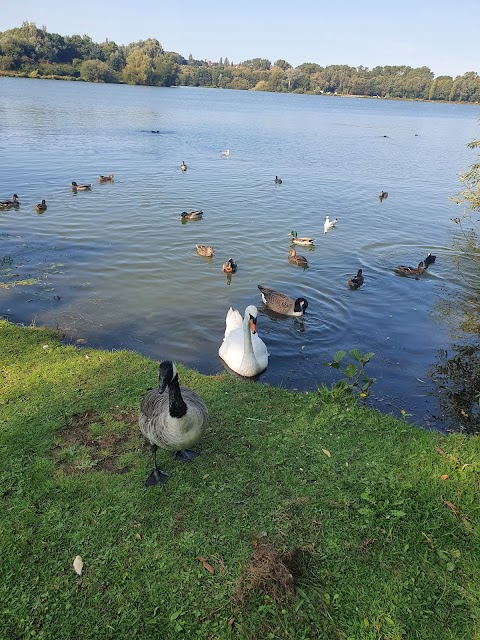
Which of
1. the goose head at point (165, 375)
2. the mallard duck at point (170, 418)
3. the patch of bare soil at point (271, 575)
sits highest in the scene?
the goose head at point (165, 375)

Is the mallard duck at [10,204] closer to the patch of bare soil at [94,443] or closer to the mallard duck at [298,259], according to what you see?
the mallard duck at [298,259]

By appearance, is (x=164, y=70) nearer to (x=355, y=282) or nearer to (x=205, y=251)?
(x=205, y=251)

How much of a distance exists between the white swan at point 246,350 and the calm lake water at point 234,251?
1.25 ft

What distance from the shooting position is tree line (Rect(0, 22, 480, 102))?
121 metres

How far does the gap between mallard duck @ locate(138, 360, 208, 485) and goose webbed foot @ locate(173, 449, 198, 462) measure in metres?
0.41

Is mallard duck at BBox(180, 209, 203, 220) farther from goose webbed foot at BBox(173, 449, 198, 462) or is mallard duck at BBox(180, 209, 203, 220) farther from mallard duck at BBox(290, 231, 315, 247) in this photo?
goose webbed foot at BBox(173, 449, 198, 462)

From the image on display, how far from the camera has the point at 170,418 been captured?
6078 mm

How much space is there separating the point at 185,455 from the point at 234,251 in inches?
530

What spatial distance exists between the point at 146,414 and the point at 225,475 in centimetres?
142

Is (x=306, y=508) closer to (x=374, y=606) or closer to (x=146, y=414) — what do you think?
(x=374, y=606)

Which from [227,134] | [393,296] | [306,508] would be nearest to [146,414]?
[306,508]

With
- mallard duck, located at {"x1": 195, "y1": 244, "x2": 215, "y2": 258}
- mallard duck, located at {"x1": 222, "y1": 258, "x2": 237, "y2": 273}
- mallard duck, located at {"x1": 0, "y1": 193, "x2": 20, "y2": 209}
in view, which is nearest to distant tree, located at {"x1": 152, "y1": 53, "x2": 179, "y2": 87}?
mallard duck, located at {"x1": 0, "y1": 193, "x2": 20, "y2": 209}

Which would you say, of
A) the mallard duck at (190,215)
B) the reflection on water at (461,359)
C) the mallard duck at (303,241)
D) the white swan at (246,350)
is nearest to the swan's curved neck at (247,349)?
the white swan at (246,350)

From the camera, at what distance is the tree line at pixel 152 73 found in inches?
4751
